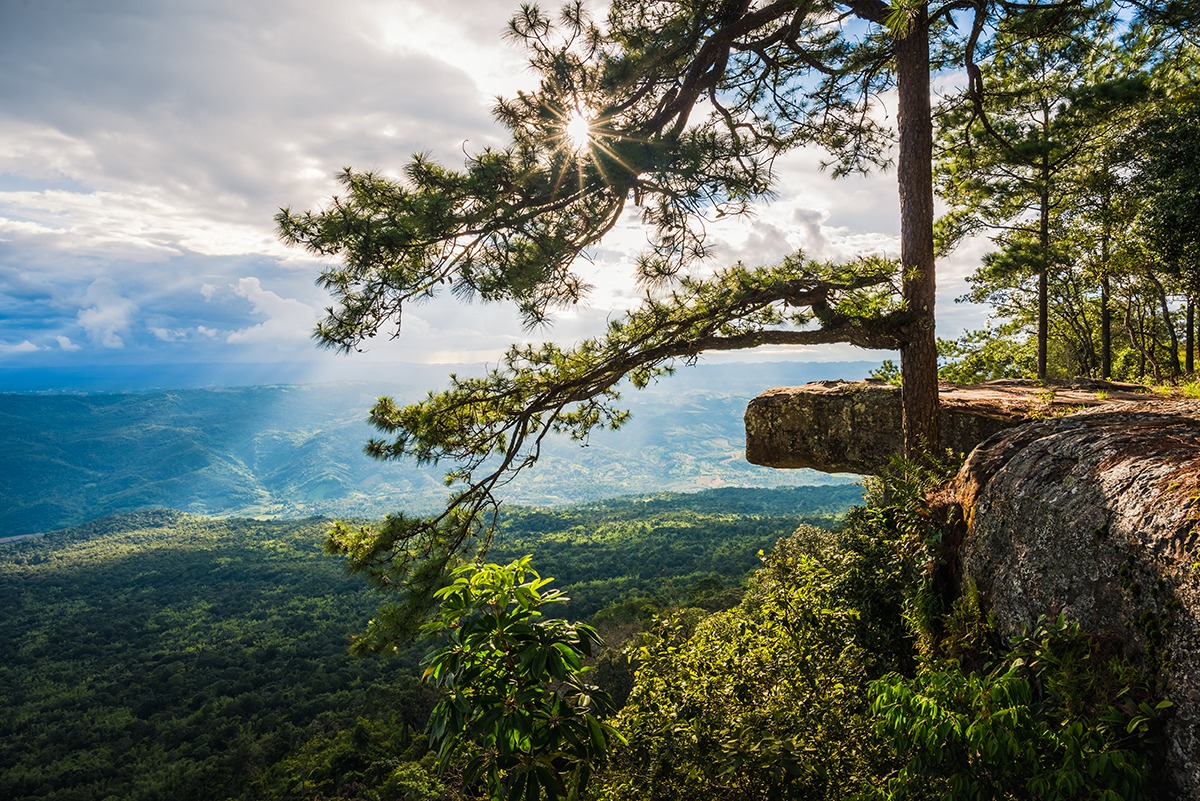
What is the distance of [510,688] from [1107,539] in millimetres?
3077

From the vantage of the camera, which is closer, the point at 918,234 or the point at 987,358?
the point at 918,234

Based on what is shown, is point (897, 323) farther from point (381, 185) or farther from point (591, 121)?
point (381, 185)

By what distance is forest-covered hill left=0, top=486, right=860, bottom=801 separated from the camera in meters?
29.0

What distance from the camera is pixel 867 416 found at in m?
7.77

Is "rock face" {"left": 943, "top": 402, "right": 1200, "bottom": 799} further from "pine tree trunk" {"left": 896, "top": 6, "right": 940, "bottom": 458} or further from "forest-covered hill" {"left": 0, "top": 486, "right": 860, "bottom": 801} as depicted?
"forest-covered hill" {"left": 0, "top": 486, "right": 860, "bottom": 801}

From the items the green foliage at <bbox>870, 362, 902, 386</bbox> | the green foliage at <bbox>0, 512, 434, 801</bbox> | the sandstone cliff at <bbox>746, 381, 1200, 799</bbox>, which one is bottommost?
the green foliage at <bbox>0, 512, 434, 801</bbox>

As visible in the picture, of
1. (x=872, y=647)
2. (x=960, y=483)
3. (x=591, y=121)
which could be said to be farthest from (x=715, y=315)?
(x=872, y=647)

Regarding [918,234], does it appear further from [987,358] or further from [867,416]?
[987,358]

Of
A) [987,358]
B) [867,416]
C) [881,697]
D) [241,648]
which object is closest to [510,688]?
[881,697]

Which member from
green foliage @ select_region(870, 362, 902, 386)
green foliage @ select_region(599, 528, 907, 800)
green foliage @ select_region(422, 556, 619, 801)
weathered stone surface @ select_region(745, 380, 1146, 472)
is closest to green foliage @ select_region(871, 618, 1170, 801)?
green foliage @ select_region(599, 528, 907, 800)

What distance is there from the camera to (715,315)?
5.89m

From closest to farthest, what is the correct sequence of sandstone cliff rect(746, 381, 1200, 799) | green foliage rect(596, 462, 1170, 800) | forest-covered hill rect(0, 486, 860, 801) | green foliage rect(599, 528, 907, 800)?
green foliage rect(596, 462, 1170, 800) → sandstone cliff rect(746, 381, 1200, 799) → green foliage rect(599, 528, 907, 800) → forest-covered hill rect(0, 486, 860, 801)

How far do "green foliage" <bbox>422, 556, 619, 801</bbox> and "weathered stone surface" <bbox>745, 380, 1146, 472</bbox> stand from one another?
6.08 m

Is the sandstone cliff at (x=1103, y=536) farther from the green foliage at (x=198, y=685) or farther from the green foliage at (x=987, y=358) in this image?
the green foliage at (x=198, y=685)
